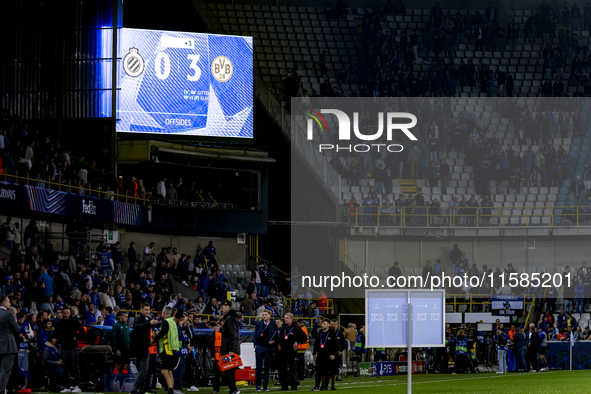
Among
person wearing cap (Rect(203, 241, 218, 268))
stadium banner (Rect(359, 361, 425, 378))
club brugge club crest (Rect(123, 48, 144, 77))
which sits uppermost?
club brugge club crest (Rect(123, 48, 144, 77))

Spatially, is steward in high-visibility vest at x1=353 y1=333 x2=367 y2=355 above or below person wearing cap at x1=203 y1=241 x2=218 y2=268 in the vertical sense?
below

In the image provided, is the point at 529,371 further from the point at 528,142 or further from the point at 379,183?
the point at 528,142

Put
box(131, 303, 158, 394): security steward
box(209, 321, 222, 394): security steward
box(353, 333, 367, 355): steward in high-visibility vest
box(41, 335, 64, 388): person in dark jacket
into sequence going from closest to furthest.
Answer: box(131, 303, 158, 394): security steward
box(209, 321, 222, 394): security steward
box(41, 335, 64, 388): person in dark jacket
box(353, 333, 367, 355): steward in high-visibility vest

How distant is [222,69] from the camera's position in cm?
3869

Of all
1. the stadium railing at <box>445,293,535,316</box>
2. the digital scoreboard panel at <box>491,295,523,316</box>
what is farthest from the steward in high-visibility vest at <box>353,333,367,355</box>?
the stadium railing at <box>445,293,535,316</box>

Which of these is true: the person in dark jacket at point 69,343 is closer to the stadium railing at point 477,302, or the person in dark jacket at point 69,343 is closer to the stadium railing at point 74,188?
the stadium railing at point 74,188

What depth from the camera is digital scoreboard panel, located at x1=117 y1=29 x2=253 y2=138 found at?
37156 millimetres

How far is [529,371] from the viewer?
1120 inches

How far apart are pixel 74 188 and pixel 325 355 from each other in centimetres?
1621

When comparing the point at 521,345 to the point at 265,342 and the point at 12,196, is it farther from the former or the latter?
the point at 12,196

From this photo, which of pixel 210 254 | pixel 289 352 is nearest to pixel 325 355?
pixel 289 352

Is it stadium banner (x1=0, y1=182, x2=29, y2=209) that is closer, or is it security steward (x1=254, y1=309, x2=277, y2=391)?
security steward (x1=254, y1=309, x2=277, y2=391)

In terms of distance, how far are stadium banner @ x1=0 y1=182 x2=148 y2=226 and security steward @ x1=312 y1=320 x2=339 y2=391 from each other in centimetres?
1248

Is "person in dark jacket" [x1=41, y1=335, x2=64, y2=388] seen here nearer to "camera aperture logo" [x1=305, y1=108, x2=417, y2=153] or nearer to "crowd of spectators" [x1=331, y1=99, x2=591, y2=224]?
"crowd of spectators" [x1=331, y1=99, x2=591, y2=224]
